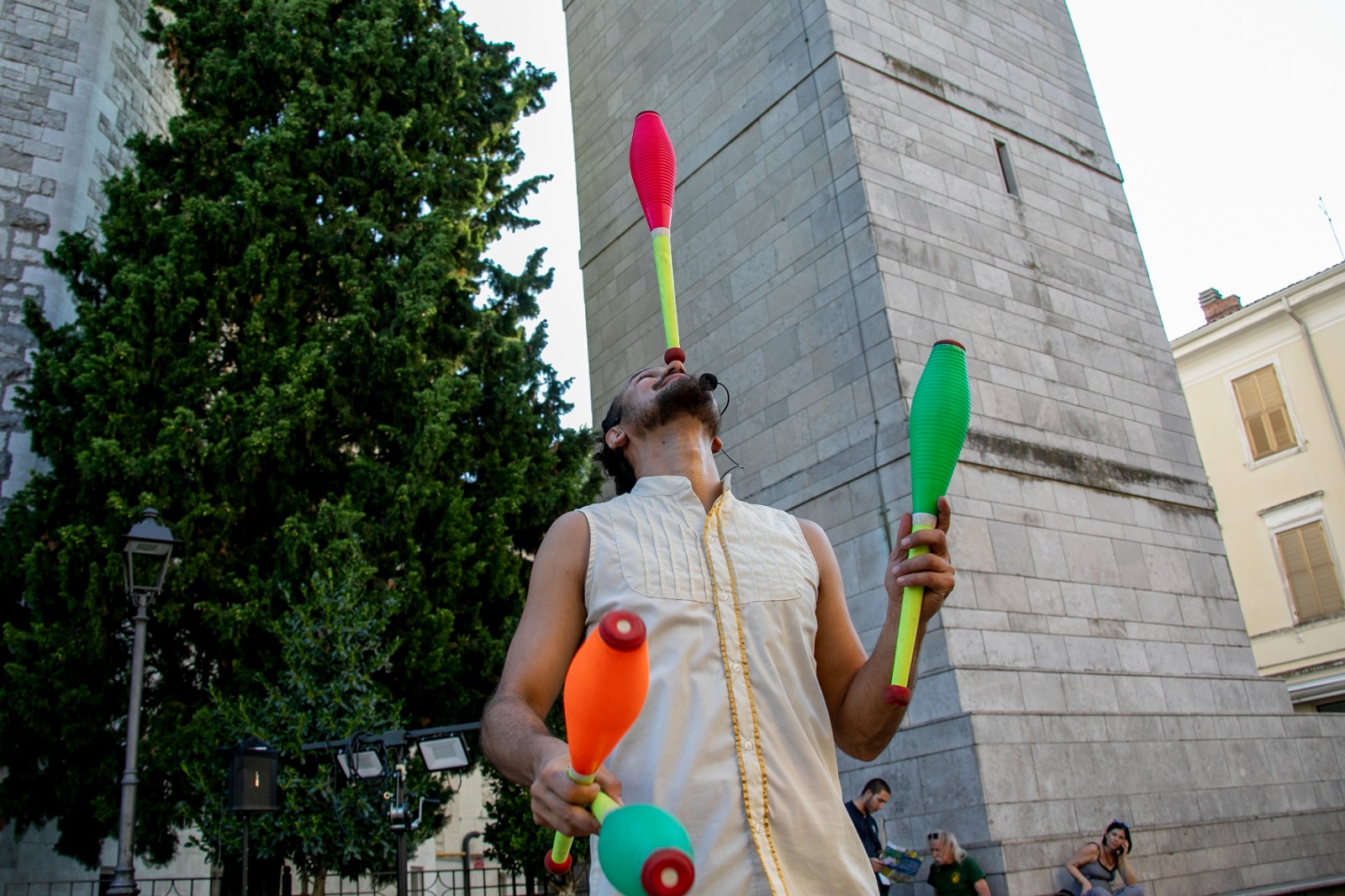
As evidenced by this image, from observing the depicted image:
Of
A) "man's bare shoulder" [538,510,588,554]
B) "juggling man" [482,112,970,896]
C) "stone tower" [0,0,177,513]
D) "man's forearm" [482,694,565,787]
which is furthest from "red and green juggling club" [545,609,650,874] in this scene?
"stone tower" [0,0,177,513]

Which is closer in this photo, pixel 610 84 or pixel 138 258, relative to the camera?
pixel 138 258

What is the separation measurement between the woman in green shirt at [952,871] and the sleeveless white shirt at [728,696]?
530cm

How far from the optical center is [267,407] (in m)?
7.71

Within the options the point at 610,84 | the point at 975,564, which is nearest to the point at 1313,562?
the point at 975,564

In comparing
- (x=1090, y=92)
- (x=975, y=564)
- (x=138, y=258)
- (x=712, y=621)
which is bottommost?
(x=712, y=621)

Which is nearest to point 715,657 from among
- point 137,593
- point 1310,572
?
point 137,593

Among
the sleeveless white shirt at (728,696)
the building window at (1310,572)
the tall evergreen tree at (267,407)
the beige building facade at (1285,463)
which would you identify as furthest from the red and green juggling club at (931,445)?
the building window at (1310,572)

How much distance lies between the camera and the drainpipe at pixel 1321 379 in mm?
17109

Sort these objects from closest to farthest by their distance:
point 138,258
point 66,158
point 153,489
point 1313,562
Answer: point 153,489 → point 138,258 → point 66,158 → point 1313,562

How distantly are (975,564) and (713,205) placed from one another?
4970 mm

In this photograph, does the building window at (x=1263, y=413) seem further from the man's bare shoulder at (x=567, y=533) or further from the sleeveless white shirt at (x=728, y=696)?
the man's bare shoulder at (x=567, y=533)

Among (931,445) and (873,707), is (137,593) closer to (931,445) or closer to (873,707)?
(873,707)

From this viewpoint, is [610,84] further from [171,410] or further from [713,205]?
[171,410]

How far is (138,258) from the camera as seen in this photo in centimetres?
874
